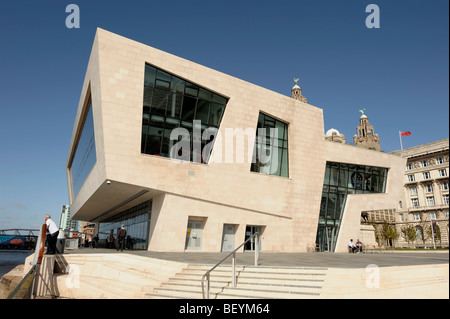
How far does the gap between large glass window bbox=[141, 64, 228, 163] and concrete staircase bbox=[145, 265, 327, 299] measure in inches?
449

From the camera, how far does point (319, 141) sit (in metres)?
28.0

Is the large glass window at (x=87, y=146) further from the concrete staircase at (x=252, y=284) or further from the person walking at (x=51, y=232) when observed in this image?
Answer: the concrete staircase at (x=252, y=284)

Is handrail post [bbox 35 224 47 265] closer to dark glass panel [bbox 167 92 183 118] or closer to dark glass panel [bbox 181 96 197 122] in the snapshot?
dark glass panel [bbox 167 92 183 118]

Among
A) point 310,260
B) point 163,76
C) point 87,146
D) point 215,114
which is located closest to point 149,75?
point 163,76

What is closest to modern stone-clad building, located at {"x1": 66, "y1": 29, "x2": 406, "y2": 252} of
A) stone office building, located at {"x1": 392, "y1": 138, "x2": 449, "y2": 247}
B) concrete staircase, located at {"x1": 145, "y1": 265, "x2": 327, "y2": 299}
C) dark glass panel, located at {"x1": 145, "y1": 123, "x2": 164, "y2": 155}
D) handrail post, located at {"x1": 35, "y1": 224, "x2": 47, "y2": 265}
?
dark glass panel, located at {"x1": 145, "y1": 123, "x2": 164, "y2": 155}

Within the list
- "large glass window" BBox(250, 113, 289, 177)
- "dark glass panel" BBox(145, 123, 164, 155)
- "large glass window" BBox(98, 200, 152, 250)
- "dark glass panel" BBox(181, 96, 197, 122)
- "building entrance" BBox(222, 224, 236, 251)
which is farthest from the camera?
"large glass window" BBox(250, 113, 289, 177)

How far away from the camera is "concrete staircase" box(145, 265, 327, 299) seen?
9084 mm

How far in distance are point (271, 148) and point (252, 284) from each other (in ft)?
56.1

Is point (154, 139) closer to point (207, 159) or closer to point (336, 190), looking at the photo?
point (207, 159)

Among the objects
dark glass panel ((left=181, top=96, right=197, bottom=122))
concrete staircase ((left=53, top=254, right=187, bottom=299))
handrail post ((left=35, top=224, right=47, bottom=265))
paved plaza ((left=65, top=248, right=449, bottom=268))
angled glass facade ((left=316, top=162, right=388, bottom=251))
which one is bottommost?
concrete staircase ((left=53, top=254, right=187, bottom=299))

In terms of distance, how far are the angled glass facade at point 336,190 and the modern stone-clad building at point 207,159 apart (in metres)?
0.10

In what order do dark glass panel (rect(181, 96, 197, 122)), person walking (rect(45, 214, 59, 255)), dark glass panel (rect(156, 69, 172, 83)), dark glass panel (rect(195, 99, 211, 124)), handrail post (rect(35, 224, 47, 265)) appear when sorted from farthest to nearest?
dark glass panel (rect(195, 99, 211, 124))
dark glass panel (rect(181, 96, 197, 122))
dark glass panel (rect(156, 69, 172, 83))
person walking (rect(45, 214, 59, 255))
handrail post (rect(35, 224, 47, 265))

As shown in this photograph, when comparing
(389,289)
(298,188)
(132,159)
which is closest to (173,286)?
(389,289)

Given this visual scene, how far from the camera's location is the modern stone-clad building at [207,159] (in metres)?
20.0
